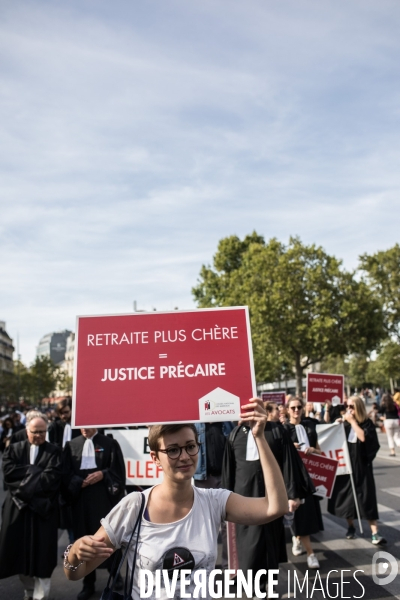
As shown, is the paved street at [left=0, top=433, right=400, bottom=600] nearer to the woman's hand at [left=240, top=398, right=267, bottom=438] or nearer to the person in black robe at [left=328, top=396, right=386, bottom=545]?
the person in black robe at [left=328, top=396, right=386, bottom=545]

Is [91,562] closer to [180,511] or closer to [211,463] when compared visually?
[180,511]

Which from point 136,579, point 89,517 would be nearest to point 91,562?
point 136,579

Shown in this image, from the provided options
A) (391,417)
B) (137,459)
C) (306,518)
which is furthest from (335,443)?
(391,417)

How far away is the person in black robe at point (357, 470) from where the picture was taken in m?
8.80

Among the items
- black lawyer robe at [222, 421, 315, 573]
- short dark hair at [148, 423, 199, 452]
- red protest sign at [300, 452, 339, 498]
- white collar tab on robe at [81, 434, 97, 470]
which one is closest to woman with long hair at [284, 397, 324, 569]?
red protest sign at [300, 452, 339, 498]

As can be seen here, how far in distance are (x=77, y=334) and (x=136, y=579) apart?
145 centimetres

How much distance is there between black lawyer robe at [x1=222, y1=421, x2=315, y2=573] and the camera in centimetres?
637

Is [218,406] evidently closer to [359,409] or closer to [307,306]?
[359,409]

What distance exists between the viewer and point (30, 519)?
261 inches

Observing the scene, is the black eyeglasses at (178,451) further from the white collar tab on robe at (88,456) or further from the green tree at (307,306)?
the green tree at (307,306)

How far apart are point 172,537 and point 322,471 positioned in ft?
21.2

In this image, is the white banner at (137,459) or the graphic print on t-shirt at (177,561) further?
the white banner at (137,459)

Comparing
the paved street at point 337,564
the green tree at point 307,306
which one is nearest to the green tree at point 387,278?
the green tree at point 307,306

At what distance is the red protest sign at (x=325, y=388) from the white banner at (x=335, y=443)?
191 inches
